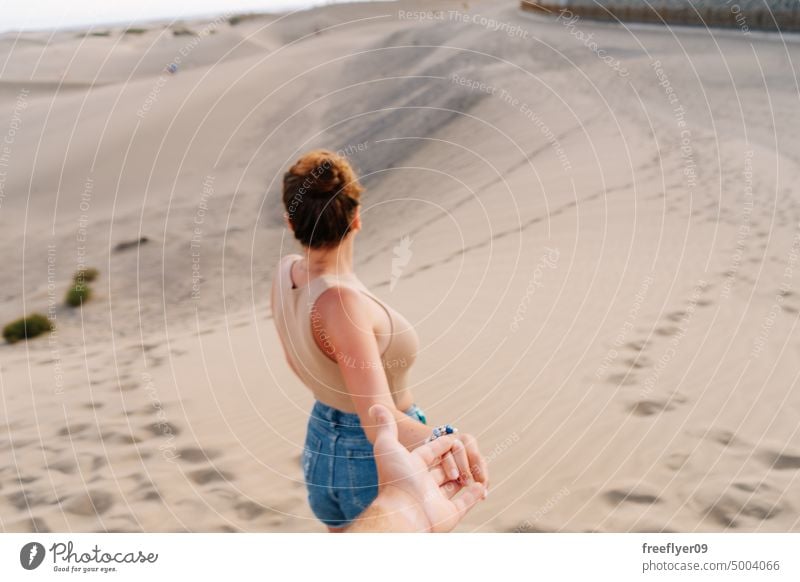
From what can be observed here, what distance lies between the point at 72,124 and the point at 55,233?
8.97m

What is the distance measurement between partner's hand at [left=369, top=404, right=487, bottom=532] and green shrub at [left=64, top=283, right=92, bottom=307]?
9.26 meters

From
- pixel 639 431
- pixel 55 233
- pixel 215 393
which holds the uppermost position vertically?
pixel 639 431

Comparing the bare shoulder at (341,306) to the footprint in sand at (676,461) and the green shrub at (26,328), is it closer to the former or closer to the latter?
the footprint in sand at (676,461)

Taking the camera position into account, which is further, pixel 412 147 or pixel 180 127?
pixel 180 127

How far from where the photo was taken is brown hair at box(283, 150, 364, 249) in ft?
7.98

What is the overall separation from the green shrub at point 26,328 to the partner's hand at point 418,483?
26.7ft

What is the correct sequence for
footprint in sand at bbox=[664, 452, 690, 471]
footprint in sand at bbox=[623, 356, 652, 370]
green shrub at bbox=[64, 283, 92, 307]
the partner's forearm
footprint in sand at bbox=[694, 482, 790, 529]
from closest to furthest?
the partner's forearm, footprint in sand at bbox=[694, 482, 790, 529], footprint in sand at bbox=[664, 452, 690, 471], footprint in sand at bbox=[623, 356, 652, 370], green shrub at bbox=[64, 283, 92, 307]

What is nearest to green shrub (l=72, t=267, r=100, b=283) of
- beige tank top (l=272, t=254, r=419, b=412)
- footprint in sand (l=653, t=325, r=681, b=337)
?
footprint in sand (l=653, t=325, r=681, b=337)

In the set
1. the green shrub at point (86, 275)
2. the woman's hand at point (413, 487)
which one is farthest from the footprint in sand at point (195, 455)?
the green shrub at point (86, 275)

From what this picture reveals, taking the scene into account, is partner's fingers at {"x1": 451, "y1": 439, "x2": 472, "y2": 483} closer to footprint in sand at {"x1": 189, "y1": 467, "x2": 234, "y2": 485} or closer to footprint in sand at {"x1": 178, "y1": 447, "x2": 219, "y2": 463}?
footprint in sand at {"x1": 189, "y1": 467, "x2": 234, "y2": 485}

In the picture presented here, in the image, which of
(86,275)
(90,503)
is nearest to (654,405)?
(90,503)

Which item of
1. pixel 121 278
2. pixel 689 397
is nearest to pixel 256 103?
pixel 121 278
